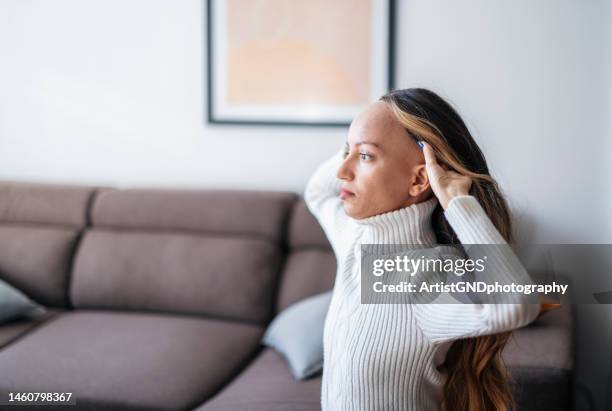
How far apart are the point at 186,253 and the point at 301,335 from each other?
0.67 meters

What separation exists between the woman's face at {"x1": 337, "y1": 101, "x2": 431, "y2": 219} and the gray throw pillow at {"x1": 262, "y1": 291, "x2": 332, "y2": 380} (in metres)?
0.92

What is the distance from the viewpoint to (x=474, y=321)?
3.05 feet

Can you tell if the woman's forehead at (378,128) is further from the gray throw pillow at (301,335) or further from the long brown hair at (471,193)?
the gray throw pillow at (301,335)

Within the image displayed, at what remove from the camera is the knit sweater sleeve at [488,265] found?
903mm

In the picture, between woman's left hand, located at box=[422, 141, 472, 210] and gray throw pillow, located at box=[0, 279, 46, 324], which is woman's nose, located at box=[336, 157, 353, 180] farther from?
gray throw pillow, located at box=[0, 279, 46, 324]

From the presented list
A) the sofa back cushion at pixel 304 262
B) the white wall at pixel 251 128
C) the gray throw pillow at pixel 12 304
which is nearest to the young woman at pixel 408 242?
the sofa back cushion at pixel 304 262

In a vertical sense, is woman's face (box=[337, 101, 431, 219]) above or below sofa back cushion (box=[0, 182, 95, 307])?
above

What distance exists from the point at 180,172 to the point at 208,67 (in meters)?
0.50

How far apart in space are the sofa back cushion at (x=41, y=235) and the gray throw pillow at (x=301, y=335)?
3.10 ft

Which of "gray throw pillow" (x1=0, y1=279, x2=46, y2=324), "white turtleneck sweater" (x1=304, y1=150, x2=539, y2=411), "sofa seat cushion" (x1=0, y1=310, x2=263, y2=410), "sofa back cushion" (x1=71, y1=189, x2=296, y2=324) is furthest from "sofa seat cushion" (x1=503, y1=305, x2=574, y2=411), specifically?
"gray throw pillow" (x1=0, y1=279, x2=46, y2=324)

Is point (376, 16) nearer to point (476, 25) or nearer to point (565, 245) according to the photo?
point (476, 25)

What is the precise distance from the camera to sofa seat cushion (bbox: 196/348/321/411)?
172cm

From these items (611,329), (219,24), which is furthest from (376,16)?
(611,329)

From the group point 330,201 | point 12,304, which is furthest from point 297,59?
point 12,304
